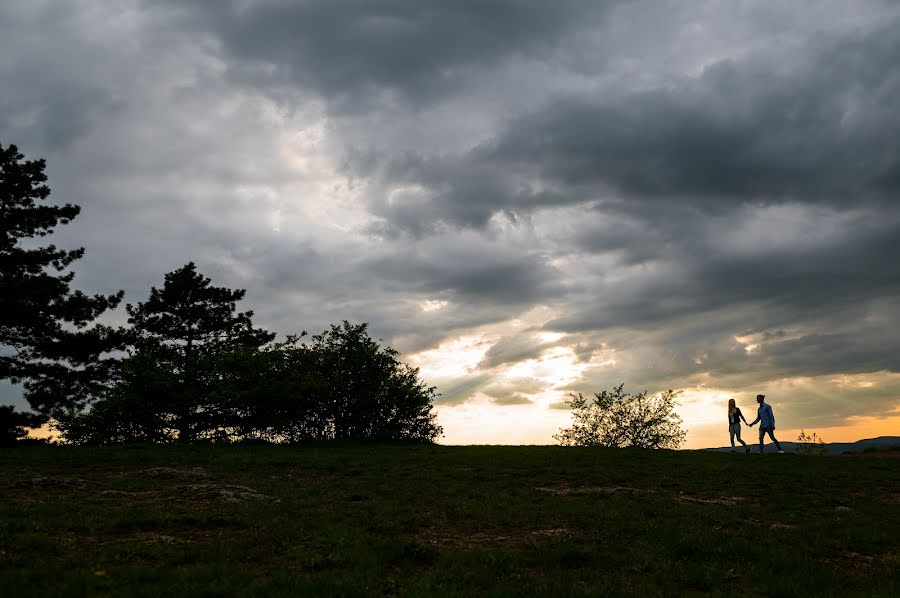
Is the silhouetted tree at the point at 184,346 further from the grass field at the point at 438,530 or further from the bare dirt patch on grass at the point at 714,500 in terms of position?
the bare dirt patch on grass at the point at 714,500

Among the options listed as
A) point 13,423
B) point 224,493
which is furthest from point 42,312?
point 224,493

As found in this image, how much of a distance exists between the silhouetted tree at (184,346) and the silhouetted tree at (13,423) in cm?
598

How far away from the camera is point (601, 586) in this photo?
35.4ft

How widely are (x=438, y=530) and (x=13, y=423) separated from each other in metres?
43.7

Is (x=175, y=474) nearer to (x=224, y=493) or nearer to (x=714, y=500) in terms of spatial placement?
(x=224, y=493)

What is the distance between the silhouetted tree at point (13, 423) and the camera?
44.7m

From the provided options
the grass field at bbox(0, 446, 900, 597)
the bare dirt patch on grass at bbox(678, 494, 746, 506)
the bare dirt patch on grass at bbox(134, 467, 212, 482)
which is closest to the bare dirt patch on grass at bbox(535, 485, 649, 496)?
the grass field at bbox(0, 446, 900, 597)

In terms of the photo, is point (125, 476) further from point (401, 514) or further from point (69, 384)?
point (69, 384)

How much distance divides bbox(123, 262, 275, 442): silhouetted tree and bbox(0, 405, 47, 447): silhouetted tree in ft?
19.6

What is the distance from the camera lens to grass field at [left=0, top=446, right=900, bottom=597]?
10625 millimetres

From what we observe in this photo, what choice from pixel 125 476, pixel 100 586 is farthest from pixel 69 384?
pixel 100 586

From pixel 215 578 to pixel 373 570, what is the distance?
267 centimetres

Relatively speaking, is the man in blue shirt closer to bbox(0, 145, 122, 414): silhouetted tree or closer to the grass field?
the grass field

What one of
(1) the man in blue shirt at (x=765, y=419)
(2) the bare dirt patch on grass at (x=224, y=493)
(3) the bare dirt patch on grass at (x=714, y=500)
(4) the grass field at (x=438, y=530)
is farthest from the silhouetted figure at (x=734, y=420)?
(2) the bare dirt patch on grass at (x=224, y=493)
